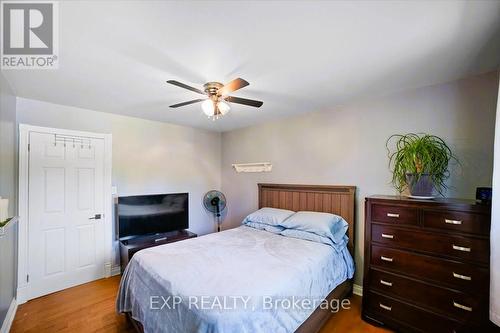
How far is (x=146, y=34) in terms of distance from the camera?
149 centimetres

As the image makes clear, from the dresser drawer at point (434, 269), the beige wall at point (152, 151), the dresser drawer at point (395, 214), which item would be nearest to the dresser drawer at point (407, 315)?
the dresser drawer at point (434, 269)

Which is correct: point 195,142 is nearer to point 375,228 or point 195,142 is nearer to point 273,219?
point 273,219

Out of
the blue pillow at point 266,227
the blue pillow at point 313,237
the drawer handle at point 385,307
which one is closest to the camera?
the drawer handle at point 385,307

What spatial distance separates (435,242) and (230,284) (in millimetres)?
1760

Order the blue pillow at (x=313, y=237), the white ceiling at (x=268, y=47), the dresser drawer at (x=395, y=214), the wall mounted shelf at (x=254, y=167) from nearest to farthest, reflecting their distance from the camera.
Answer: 1. the white ceiling at (x=268, y=47)
2. the dresser drawer at (x=395, y=214)
3. the blue pillow at (x=313, y=237)
4. the wall mounted shelf at (x=254, y=167)

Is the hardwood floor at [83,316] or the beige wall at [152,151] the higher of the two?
the beige wall at [152,151]

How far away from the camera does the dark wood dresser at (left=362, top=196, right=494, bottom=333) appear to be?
67.2 inches

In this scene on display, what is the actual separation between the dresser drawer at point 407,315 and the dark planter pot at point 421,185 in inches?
40.2

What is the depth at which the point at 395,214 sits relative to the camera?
2.10 m

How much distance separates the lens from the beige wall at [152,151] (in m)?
2.95

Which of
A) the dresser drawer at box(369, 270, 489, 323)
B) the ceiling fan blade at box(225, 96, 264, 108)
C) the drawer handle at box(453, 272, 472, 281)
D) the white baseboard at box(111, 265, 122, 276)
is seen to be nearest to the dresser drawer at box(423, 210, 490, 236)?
the drawer handle at box(453, 272, 472, 281)

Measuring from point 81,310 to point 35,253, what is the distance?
3.24 feet

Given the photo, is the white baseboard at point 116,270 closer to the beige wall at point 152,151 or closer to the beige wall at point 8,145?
the beige wall at point 152,151

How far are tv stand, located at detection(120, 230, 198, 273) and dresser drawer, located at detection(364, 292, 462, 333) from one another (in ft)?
8.81
